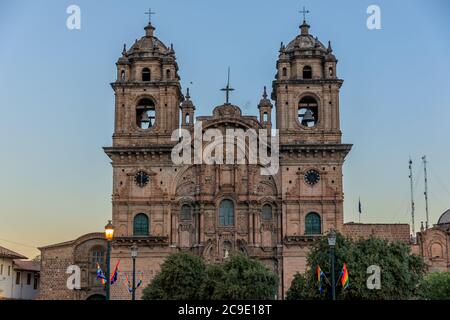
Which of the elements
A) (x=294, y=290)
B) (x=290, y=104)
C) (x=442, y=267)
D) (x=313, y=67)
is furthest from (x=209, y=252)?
(x=442, y=267)

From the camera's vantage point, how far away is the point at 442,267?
210 ft

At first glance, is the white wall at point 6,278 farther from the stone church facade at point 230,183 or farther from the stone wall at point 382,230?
the stone wall at point 382,230

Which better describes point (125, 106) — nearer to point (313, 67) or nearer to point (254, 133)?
point (254, 133)

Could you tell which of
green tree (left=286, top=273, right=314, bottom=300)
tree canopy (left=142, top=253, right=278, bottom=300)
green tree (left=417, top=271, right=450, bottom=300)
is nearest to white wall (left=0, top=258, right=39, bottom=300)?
tree canopy (left=142, top=253, right=278, bottom=300)

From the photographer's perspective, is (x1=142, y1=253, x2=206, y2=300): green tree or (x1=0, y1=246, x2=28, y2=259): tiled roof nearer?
(x1=142, y1=253, x2=206, y2=300): green tree

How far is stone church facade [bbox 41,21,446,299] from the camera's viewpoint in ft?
188

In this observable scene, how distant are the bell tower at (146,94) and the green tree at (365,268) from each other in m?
19.4

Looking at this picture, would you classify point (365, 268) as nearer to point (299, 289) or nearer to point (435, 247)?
point (299, 289)

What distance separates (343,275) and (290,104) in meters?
22.8

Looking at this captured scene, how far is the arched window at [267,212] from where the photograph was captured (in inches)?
2292

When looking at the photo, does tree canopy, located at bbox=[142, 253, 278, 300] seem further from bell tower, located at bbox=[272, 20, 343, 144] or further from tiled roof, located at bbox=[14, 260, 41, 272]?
tiled roof, located at bbox=[14, 260, 41, 272]

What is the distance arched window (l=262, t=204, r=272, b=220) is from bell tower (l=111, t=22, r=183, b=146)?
929 centimetres

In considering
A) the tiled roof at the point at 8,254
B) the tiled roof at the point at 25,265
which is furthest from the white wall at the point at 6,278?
the tiled roof at the point at 25,265

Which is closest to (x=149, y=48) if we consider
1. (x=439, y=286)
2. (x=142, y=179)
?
(x=142, y=179)
